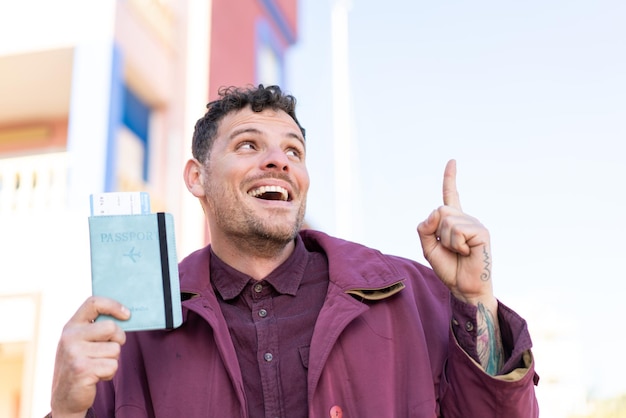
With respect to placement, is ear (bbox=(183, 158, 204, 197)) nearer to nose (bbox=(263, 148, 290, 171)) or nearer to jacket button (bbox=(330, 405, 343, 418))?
nose (bbox=(263, 148, 290, 171))

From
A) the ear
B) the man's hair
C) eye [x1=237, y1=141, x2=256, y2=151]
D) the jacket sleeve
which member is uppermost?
the man's hair

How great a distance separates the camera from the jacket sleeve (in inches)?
74.4

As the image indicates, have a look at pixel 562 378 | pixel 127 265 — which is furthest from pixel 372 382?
pixel 562 378

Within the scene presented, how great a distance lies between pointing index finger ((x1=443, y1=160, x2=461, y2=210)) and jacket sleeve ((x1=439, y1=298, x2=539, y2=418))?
290 mm

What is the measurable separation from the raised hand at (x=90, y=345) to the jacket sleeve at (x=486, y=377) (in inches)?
36.7

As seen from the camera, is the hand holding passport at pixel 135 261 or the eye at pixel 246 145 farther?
the eye at pixel 246 145

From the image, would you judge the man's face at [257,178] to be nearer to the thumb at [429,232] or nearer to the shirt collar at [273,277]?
the shirt collar at [273,277]

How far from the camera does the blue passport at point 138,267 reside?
1.74m

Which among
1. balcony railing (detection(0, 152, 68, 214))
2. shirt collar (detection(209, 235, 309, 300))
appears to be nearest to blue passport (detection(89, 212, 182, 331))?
shirt collar (detection(209, 235, 309, 300))

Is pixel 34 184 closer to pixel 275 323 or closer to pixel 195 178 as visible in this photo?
pixel 195 178

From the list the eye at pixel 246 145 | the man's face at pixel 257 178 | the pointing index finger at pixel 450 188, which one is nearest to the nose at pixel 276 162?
the man's face at pixel 257 178

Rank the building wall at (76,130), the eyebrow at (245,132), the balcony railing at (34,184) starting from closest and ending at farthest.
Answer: the eyebrow at (245,132)
the building wall at (76,130)
the balcony railing at (34,184)

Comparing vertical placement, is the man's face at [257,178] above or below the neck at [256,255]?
above

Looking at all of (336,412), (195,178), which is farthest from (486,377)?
(195,178)
